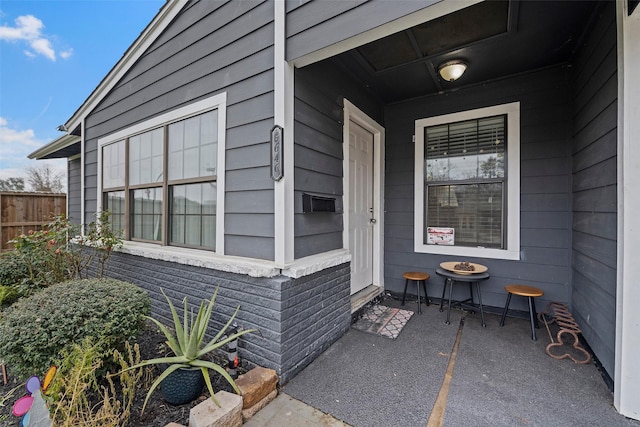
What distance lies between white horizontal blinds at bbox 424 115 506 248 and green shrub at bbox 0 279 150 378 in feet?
10.7

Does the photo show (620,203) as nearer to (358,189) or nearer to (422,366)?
(422,366)

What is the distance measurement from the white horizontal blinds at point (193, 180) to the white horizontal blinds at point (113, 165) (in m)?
1.25

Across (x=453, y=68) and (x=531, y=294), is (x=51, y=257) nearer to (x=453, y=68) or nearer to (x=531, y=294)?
(x=453, y=68)

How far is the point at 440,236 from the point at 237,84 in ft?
9.51

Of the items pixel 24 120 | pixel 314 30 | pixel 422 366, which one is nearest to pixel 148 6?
pixel 314 30

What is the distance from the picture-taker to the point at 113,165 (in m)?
3.86

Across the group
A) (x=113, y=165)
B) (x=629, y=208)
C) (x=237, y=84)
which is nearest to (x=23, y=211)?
(x=113, y=165)

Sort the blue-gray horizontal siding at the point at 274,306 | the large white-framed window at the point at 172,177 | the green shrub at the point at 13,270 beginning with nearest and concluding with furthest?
the blue-gray horizontal siding at the point at 274,306, the large white-framed window at the point at 172,177, the green shrub at the point at 13,270

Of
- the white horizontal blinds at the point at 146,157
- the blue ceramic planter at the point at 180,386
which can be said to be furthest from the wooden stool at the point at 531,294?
the white horizontal blinds at the point at 146,157

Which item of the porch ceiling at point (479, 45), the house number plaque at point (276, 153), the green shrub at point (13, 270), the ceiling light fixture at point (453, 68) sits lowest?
the green shrub at point (13, 270)

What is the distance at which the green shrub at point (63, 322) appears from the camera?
1610 millimetres

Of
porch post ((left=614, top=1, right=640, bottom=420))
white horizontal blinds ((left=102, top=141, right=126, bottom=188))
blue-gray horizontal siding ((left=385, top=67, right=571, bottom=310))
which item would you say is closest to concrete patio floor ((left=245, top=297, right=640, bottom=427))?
porch post ((left=614, top=1, right=640, bottom=420))

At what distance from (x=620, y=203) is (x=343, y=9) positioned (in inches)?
82.3

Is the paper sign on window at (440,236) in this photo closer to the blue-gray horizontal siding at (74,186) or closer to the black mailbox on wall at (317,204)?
the black mailbox on wall at (317,204)
